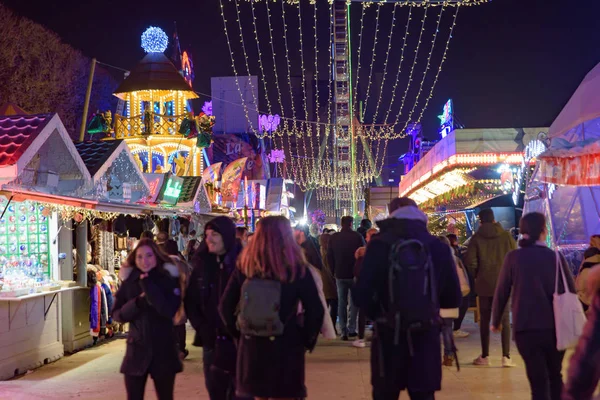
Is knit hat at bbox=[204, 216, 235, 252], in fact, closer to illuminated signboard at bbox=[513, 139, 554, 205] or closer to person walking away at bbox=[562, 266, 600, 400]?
person walking away at bbox=[562, 266, 600, 400]

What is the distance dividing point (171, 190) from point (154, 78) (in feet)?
28.4

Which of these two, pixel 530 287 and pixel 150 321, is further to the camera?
pixel 530 287

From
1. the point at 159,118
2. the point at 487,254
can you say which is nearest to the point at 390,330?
the point at 487,254

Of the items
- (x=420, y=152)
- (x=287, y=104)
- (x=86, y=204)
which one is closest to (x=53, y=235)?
(x=86, y=204)

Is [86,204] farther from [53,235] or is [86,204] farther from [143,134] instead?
[143,134]

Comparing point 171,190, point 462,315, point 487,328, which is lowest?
point 462,315

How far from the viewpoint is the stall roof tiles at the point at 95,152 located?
13.1 meters

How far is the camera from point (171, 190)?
18672 millimetres

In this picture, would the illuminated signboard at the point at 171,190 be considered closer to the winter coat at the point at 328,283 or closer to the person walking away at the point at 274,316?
the winter coat at the point at 328,283

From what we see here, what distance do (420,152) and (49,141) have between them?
178ft

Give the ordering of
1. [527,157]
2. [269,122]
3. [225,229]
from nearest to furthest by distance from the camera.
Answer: [225,229] → [527,157] → [269,122]

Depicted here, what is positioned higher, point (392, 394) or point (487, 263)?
point (487, 263)

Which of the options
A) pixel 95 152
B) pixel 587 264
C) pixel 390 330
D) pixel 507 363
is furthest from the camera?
pixel 95 152

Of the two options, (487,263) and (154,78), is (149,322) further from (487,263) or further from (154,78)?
(154,78)
